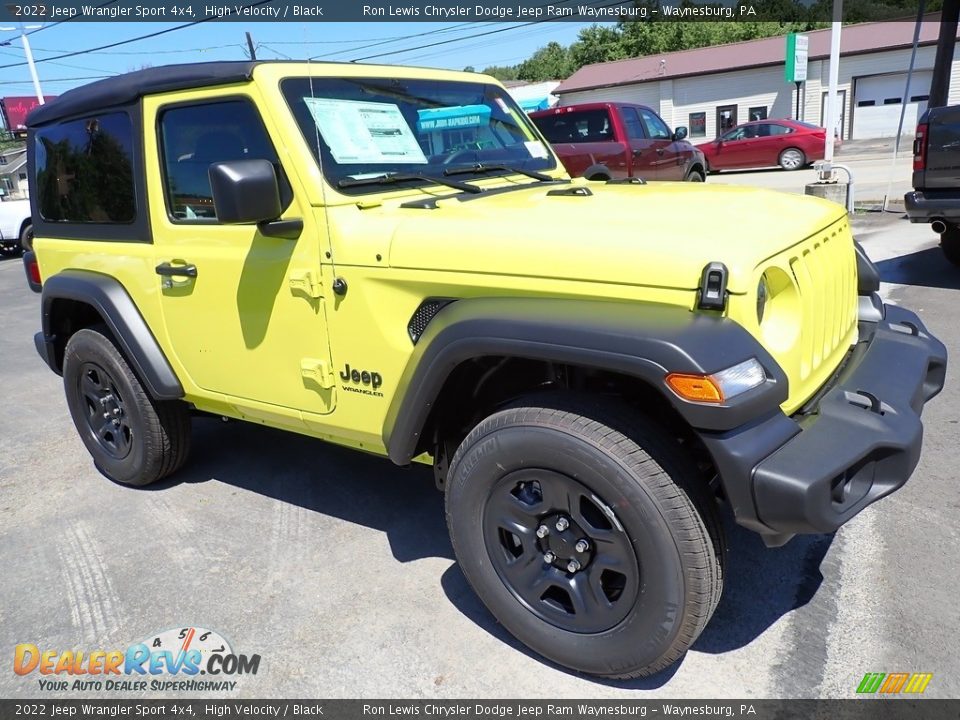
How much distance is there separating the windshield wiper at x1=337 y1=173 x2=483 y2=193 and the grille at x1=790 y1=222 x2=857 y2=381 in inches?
51.1

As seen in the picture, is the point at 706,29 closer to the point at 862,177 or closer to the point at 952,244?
the point at 862,177

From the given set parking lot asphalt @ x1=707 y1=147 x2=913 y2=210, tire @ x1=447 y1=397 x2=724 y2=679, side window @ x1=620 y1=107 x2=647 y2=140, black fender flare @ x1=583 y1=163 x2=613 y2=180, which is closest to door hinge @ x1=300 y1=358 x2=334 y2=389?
tire @ x1=447 y1=397 x2=724 y2=679

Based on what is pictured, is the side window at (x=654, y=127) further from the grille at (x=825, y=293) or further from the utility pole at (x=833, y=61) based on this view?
the grille at (x=825, y=293)

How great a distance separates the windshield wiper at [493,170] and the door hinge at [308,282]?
2.62 ft

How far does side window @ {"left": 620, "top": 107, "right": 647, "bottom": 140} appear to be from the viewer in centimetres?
1149

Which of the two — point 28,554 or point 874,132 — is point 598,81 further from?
point 28,554

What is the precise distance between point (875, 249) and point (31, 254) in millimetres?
8572

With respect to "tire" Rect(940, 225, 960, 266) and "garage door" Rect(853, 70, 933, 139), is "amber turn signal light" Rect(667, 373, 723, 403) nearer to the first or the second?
"tire" Rect(940, 225, 960, 266)

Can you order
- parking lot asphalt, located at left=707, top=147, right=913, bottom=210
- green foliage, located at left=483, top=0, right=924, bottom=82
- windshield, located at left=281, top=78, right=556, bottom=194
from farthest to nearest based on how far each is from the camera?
1. green foliage, located at left=483, top=0, right=924, bottom=82
2. parking lot asphalt, located at left=707, top=147, right=913, bottom=210
3. windshield, located at left=281, top=78, right=556, bottom=194

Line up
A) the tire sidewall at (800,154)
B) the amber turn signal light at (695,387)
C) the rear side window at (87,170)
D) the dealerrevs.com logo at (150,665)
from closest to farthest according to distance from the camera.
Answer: the amber turn signal light at (695,387), the dealerrevs.com logo at (150,665), the rear side window at (87,170), the tire sidewall at (800,154)

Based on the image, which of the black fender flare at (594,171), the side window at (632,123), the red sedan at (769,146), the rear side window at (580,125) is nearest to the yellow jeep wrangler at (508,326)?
the black fender flare at (594,171)

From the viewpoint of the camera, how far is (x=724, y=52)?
1309 inches

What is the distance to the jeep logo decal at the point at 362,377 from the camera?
2.67m

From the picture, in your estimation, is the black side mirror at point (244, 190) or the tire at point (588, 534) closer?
the tire at point (588, 534)
